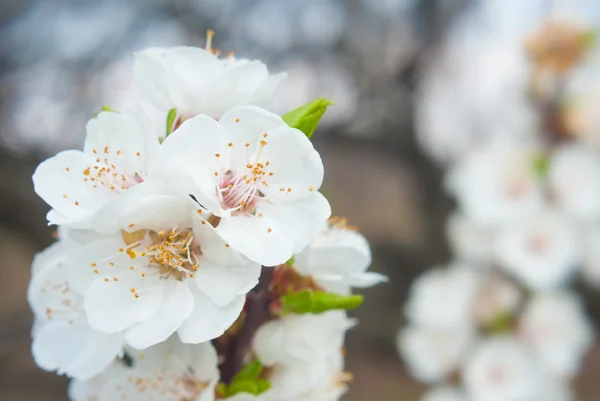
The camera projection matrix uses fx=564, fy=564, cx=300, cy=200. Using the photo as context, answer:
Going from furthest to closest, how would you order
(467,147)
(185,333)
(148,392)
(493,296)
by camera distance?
(467,147)
(493,296)
(148,392)
(185,333)

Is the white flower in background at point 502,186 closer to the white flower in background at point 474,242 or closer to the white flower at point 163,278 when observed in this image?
the white flower in background at point 474,242

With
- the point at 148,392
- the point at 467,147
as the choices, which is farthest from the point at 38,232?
the point at 148,392

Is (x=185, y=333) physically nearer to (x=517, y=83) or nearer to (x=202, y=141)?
(x=202, y=141)

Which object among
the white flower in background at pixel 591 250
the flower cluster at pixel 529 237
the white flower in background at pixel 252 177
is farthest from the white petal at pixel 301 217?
the white flower in background at pixel 591 250

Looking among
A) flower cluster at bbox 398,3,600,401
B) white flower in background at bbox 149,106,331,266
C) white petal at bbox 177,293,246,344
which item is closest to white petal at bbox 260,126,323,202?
white flower in background at bbox 149,106,331,266

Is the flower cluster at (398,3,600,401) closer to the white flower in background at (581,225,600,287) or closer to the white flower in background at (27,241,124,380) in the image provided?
the white flower in background at (581,225,600,287)

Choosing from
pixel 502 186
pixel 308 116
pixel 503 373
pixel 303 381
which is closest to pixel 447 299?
pixel 503 373
